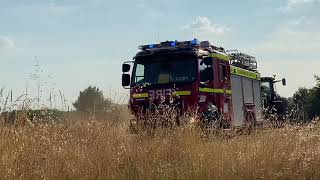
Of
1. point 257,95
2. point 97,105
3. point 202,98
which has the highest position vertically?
point 257,95

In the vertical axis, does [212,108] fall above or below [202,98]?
below

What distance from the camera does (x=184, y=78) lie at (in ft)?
41.2

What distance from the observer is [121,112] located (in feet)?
24.5

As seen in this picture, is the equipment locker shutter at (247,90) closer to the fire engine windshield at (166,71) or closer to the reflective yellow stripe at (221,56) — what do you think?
the reflective yellow stripe at (221,56)

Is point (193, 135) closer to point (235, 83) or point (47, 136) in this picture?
point (47, 136)

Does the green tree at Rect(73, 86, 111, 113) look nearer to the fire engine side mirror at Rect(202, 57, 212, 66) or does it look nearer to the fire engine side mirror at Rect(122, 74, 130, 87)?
the fire engine side mirror at Rect(202, 57, 212, 66)

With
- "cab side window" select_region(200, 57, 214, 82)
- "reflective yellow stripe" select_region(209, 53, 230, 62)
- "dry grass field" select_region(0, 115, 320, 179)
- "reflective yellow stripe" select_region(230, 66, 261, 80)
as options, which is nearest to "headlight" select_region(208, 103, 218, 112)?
"cab side window" select_region(200, 57, 214, 82)

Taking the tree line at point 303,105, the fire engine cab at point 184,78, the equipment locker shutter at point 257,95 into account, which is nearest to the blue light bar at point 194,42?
the fire engine cab at point 184,78

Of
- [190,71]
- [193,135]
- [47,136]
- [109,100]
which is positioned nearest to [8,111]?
[47,136]

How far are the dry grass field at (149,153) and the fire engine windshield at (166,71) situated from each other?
4785 mm

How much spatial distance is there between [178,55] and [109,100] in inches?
217

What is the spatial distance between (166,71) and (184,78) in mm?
567

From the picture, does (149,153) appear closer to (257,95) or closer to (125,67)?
(125,67)

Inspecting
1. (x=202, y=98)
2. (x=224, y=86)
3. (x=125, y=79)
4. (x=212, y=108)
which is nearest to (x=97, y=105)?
(x=212, y=108)
